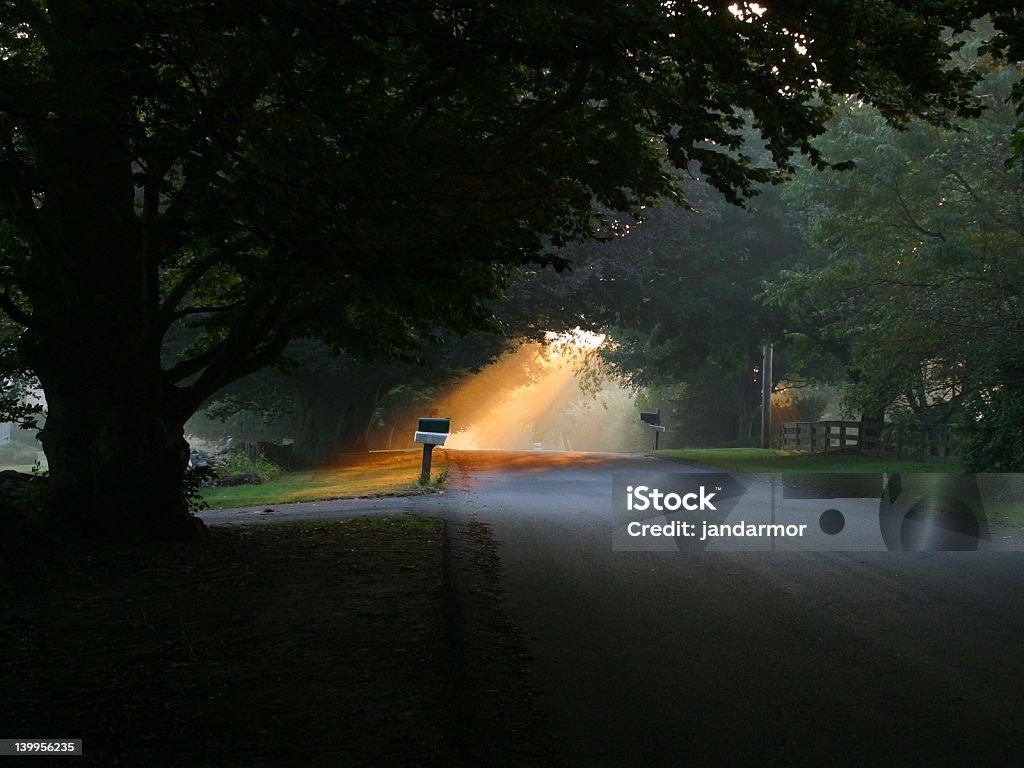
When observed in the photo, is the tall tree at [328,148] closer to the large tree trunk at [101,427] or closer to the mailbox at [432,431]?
the large tree trunk at [101,427]

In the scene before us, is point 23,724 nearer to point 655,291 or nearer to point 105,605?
point 105,605

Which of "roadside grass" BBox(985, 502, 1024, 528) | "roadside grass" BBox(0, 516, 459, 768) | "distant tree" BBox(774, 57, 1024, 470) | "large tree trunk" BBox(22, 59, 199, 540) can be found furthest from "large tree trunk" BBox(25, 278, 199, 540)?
"distant tree" BBox(774, 57, 1024, 470)

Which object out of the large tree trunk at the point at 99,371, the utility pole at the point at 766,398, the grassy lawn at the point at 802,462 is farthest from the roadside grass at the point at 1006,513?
the utility pole at the point at 766,398

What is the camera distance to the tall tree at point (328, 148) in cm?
864

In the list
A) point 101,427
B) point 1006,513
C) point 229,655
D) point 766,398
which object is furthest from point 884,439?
point 229,655

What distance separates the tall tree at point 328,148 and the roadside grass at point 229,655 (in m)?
2.56

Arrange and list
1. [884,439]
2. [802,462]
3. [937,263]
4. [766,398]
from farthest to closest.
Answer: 1. [766,398]
2. [802,462]
3. [884,439]
4. [937,263]

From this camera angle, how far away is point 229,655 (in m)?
8.04

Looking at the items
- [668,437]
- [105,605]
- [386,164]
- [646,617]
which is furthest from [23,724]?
[668,437]

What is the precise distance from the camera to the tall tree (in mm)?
8641

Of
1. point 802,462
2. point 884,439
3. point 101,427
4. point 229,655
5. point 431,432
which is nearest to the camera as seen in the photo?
point 229,655

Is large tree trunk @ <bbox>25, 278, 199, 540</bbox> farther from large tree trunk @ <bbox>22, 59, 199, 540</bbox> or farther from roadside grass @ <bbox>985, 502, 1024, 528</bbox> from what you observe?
roadside grass @ <bbox>985, 502, 1024, 528</bbox>

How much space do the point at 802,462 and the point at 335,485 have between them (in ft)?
53.8

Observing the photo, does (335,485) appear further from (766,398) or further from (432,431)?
(766,398)
